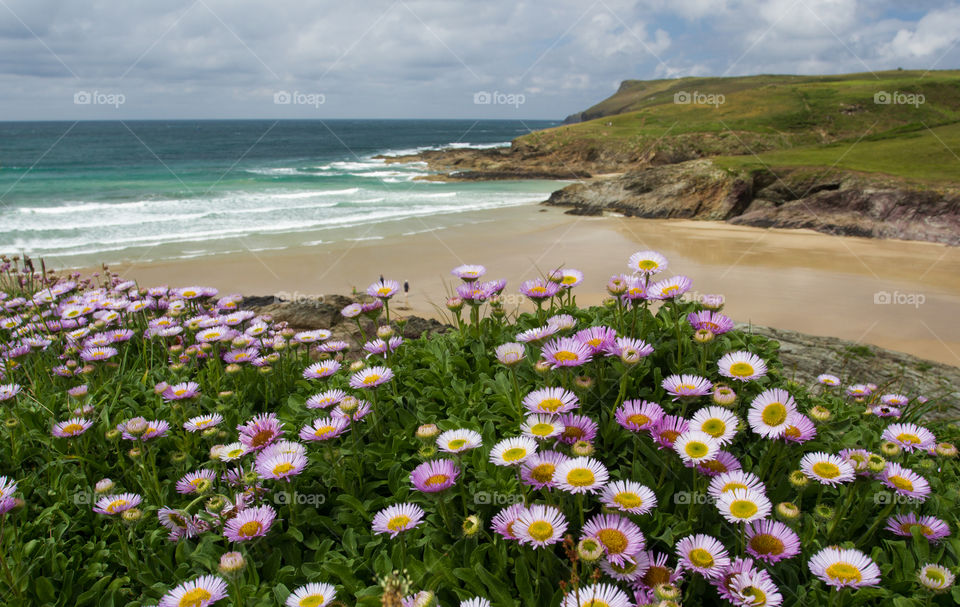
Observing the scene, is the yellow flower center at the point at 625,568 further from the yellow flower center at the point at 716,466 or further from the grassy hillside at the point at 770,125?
the grassy hillside at the point at 770,125

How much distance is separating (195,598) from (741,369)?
180 cm

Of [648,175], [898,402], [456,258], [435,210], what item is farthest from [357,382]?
[648,175]

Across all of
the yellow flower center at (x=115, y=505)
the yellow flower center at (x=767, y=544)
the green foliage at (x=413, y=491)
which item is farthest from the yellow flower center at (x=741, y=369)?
the yellow flower center at (x=115, y=505)

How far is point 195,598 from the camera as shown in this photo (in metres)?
1.49

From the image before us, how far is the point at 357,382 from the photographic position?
7.34ft

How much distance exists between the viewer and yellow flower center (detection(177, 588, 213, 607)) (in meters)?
1.47

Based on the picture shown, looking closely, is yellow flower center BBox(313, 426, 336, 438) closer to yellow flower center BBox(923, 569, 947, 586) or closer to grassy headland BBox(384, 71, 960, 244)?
yellow flower center BBox(923, 569, 947, 586)

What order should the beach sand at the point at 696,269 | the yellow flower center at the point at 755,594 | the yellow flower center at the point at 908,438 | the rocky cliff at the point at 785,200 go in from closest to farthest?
the yellow flower center at the point at 755,594
the yellow flower center at the point at 908,438
the beach sand at the point at 696,269
the rocky cliff at the point at 785,200

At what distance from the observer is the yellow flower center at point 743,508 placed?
4.79 feet

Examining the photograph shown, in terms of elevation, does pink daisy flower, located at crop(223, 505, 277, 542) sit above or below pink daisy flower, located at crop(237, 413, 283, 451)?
below

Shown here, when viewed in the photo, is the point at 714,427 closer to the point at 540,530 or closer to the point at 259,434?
the point at 540,530

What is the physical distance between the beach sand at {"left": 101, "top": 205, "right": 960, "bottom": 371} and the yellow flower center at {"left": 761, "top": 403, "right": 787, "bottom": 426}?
17.0ft

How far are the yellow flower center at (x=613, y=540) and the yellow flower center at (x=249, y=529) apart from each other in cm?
97

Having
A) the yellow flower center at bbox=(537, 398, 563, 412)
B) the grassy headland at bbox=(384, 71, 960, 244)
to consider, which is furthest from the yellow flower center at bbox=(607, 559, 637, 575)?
the grassy headland at bbox=(384, 71, 960, 244)
